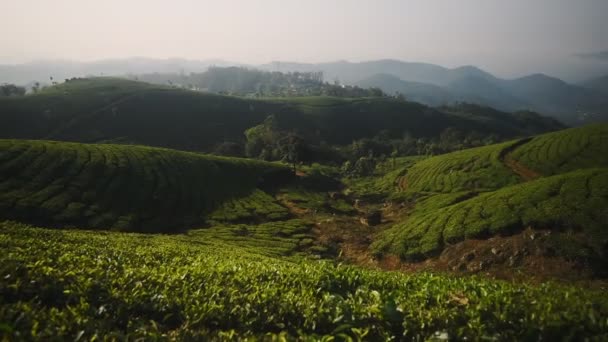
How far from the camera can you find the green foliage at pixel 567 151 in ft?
214

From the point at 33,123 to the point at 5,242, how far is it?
177171mm

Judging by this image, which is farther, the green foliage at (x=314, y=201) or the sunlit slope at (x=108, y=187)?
the green foliage at (x=314, y=201)

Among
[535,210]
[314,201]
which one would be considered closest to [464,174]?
[314,201]

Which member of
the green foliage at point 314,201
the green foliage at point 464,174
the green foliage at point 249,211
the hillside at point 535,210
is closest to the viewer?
the hillside at point 535,210

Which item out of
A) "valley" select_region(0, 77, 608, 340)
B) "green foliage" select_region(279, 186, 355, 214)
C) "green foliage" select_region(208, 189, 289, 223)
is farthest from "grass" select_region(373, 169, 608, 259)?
"green foliage" select_region(279, 186, 355, 214)

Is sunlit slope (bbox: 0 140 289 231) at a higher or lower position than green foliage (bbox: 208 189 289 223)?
higher

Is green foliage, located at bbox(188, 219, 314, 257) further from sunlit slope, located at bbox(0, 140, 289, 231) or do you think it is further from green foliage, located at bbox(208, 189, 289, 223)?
sunlit slope, located at bbox(0, 140, 289, 231)

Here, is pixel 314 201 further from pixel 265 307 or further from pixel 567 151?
pixel 265 307

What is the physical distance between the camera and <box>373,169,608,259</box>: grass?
1219 inches

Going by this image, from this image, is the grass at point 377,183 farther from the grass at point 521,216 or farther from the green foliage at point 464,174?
the grass at point 521,216

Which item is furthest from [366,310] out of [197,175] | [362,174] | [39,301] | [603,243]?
[362,174]

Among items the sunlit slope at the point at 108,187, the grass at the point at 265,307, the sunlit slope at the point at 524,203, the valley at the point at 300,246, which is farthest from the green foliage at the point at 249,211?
the grass at the point at 265,307

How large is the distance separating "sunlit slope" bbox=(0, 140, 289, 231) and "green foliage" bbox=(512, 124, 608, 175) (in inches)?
2064

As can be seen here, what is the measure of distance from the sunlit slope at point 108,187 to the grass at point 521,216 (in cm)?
3155
